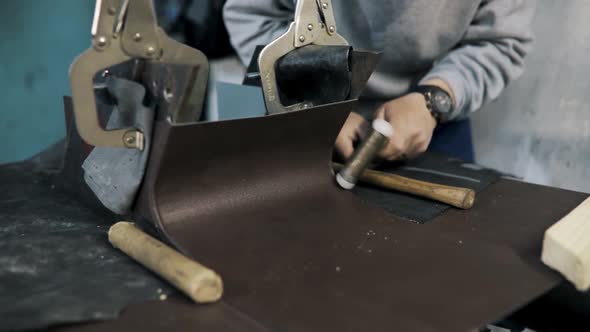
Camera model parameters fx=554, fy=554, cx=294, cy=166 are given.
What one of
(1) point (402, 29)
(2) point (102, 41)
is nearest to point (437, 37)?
(1) point (402, 29)

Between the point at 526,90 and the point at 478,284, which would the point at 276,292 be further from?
the point at 526,90

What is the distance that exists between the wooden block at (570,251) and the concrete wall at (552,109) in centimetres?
78

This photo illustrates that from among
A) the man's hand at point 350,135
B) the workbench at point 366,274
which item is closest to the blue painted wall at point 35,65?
the workbench at point 366,274

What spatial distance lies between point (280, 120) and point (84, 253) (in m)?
0.27

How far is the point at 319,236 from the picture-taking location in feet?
2.11

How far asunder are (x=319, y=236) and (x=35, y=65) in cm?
127

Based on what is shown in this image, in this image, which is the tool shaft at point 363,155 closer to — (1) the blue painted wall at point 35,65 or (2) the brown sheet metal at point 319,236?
(2) the brown sheet metal at point 319,236

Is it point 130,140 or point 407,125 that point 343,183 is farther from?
point 130,140

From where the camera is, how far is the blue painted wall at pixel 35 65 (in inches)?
59.9

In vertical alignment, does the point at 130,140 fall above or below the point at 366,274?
above

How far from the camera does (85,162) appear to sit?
0.70 metres

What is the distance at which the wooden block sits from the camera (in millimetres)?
542

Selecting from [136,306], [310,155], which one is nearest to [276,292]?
[136,306]

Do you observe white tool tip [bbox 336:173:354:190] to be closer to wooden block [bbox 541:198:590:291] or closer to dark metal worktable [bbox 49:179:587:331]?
dark metal worktable [bbox 49:179:587:331]
